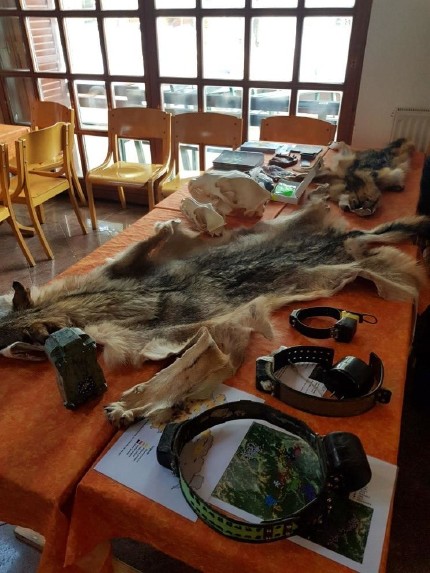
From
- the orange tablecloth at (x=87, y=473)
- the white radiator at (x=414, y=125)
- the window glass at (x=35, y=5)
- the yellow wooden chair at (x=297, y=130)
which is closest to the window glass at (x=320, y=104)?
the yellow wooden chair at (x=297, y=130)

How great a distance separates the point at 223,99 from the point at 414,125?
1.41 meters

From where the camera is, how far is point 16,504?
737 millimetres

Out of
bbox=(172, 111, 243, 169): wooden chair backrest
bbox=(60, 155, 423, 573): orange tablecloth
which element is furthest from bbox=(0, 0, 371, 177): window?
bbox=(60, 155, 423, 573): orange tablecloth

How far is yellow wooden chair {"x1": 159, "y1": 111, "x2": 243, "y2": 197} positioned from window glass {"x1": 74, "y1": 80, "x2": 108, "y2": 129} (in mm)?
1006

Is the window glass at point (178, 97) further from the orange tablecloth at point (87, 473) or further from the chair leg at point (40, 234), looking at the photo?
the orange tablecloth at point (87, 473)

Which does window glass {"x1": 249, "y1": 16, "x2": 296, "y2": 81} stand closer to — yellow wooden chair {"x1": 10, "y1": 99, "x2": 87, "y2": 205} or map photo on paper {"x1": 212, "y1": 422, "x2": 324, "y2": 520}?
yellow wooden chair {"x1": 10, "y1": 99, "x2": 87, "y2": 205}

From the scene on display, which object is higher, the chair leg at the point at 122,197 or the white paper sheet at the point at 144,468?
the white paper sheet at the point at 144,468

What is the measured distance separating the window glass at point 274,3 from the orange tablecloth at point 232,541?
2526 mm

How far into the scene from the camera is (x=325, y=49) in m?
2.82

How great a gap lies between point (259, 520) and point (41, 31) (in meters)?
4.06

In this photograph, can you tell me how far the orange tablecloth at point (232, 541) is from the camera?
0.61 m

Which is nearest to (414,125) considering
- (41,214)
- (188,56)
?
(188,56)

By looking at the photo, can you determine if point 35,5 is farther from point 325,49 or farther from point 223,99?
point 325,49

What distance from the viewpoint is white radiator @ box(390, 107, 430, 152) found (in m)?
2.65
